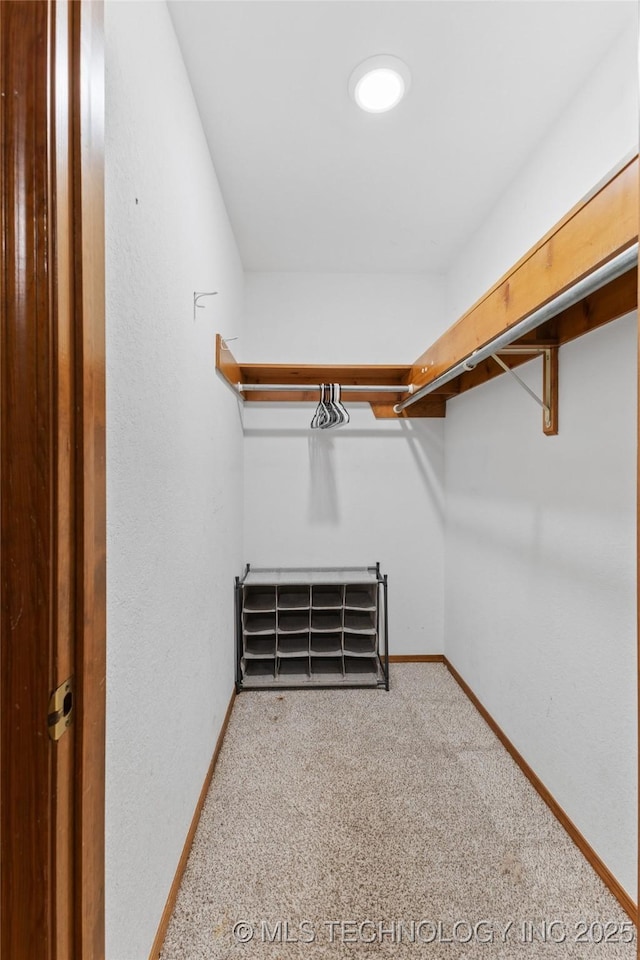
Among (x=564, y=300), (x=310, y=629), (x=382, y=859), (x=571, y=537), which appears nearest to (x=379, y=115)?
(x=564, y=300)

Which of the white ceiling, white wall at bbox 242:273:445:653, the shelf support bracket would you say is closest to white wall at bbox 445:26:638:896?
the shelf support bracket

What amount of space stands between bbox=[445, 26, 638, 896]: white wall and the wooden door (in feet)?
4.37

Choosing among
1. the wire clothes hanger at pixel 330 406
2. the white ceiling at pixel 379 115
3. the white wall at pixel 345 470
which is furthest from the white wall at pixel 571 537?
the wire clothes hanger at pixel 330 406

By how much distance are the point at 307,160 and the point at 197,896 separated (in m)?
2.54

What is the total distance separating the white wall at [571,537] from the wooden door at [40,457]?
133 cm

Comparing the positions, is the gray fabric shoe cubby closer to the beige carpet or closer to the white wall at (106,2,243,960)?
the beige carpet

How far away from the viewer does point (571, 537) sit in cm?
138

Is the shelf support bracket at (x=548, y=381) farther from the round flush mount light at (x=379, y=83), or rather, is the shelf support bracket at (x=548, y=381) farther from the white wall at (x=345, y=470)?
the white wall at (x=345, y=470)

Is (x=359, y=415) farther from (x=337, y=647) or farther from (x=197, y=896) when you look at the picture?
(x=197, y=896)

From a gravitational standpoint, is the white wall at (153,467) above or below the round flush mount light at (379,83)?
below

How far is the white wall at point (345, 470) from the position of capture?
258cm

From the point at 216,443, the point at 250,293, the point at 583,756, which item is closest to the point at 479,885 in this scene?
the point at 583,756

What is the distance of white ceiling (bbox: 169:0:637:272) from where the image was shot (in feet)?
3.68

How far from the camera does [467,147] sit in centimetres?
159
